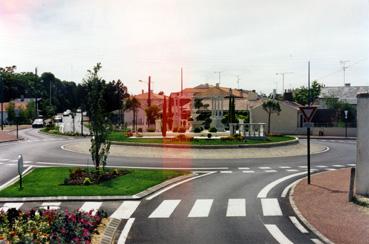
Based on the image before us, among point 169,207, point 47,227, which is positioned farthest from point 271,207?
point 47,227

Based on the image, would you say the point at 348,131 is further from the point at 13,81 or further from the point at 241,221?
the point at 13,81

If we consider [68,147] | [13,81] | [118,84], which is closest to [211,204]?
[68,147]

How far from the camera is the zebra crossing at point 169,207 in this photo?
52.2 feet

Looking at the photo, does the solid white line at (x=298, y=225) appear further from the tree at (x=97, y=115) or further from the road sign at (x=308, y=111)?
the tree at (x=97, y=115)

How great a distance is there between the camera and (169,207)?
17.0 metres

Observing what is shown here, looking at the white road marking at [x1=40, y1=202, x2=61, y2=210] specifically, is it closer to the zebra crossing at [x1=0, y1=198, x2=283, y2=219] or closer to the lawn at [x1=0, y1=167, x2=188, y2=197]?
the zebra crossing at [x1=0, y1=198, x2=283, y2=219]

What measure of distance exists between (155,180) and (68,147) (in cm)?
2186

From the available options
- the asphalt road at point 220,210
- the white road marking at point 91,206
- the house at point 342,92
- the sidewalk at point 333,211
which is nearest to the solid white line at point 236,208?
the asphalt road at point 220,210

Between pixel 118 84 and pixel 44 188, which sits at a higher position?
pixel 118 84

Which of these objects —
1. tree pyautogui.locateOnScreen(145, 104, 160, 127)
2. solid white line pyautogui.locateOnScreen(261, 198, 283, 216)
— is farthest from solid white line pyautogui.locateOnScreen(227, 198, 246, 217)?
tree pyautogui.locateOnScreen(145, 104, 160, 127)

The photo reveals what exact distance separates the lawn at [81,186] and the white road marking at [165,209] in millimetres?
2142

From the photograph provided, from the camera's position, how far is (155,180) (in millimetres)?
22719

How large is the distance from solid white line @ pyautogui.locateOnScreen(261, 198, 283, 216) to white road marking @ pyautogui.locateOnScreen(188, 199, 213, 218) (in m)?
2.01

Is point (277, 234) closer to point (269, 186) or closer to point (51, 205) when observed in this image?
point (269, 186)
